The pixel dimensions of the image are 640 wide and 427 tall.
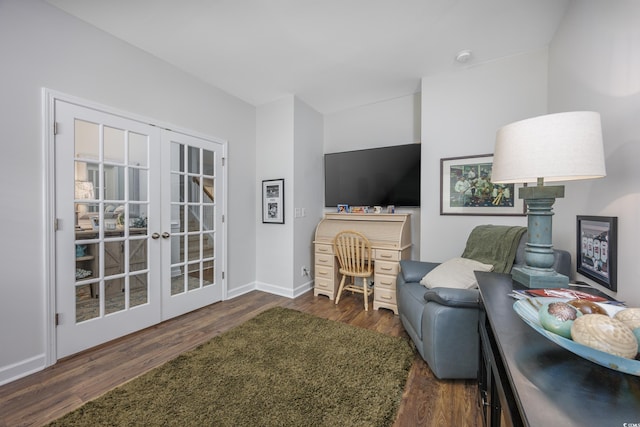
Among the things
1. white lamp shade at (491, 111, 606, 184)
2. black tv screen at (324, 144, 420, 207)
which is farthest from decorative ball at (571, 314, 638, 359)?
black tv screen at (324, 144, 420, 207)

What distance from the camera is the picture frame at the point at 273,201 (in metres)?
3.29

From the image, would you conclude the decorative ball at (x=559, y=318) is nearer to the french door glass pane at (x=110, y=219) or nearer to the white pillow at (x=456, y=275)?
the white pillow at (x=456, y=275)

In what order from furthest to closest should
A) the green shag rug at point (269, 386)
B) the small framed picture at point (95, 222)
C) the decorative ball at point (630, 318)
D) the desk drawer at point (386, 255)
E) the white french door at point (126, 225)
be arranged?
the desk drawer at point (386, 255), the small framed picture at point (95, 222), the white french door at point (126, 225), the green shag rug at point (269, 386), the decorative ball at point (630, 318)

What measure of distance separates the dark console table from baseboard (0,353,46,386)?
2741mm

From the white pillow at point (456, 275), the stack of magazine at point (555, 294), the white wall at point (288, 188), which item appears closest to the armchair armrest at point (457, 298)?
the white pillow at point (456, 275)

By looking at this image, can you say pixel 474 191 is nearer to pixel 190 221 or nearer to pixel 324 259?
pixel 324 259

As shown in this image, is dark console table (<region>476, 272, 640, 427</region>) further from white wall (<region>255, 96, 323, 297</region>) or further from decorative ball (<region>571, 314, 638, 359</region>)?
white wall (<region>255, 96, 323, 297</region>)

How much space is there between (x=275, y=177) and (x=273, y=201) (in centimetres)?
32

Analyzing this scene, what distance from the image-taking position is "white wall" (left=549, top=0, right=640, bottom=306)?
1.05 metres

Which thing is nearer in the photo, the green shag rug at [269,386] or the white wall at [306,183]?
the green shag rug at [269,386]

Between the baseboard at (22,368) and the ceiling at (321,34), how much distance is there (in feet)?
8.25

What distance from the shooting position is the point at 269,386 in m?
1.58

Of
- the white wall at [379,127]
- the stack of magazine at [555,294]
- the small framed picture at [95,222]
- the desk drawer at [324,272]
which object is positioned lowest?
the desk drawer at [324,272]

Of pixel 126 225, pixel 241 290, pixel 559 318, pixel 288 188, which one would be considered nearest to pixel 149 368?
pixel 126 225
